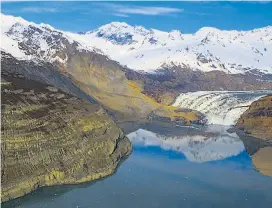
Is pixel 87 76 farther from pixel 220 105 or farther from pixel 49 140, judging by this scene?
pixel 49 140

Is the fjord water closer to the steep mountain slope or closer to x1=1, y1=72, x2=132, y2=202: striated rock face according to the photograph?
x1=1, y1=72, x2=132, y2=202: striated rock face

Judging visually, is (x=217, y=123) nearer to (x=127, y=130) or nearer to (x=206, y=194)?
(x=127, y=130)

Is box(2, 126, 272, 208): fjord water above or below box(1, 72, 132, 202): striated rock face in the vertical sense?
below

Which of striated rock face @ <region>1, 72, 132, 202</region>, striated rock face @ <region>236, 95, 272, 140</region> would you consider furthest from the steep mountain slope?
striated rock face @ <region>1, 72, 132, 202</region>

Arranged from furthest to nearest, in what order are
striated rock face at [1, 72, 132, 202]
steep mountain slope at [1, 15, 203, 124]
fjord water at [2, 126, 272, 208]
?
steep mountain slope at [1, 15, 203, 124], striated rock face at [1, 72, 132, 202], fjord water at [2, 126, 272, 208]

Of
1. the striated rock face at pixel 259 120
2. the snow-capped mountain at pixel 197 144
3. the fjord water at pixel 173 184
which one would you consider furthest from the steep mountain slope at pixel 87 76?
the fjord water at pixel 173 184

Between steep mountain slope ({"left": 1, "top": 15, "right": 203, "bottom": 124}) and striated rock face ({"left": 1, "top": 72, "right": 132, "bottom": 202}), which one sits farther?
steep mountain slope ({"left": 1, "top": 15, "right": 203, "bottom": 124})
